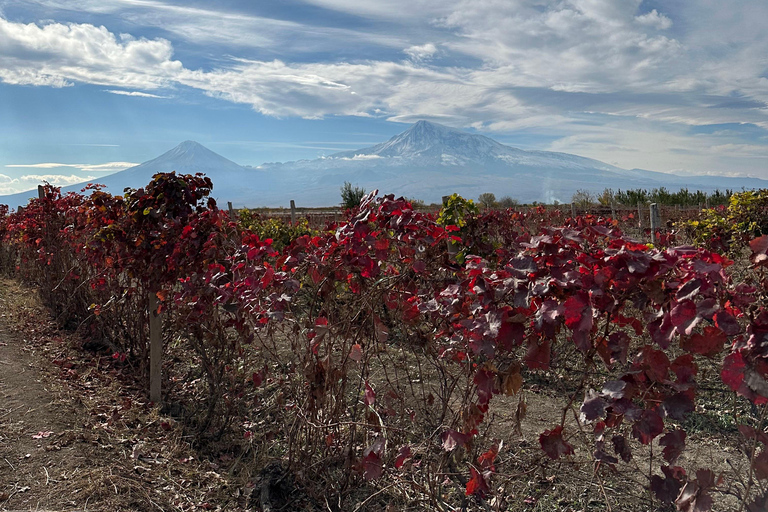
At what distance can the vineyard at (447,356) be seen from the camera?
4.80ft

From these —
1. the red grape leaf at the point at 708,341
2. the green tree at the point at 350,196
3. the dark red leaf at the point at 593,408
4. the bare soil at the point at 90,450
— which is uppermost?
the green tree at the point at 350,196

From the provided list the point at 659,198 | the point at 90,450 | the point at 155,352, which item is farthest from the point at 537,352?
the point at 659,198

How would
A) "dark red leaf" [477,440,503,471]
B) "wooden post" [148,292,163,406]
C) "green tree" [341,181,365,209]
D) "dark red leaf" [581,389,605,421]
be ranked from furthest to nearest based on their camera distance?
1. "green tree" [341,181,365,209]
2. "wooden post" [148,292,163,406]
3. "dark red leaf" [477,440,503,471]
4. "dark red leaf" [581,389,605,421]

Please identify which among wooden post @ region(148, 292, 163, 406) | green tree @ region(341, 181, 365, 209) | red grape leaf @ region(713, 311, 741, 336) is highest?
green tree @ region(341, 181, 365, 209)

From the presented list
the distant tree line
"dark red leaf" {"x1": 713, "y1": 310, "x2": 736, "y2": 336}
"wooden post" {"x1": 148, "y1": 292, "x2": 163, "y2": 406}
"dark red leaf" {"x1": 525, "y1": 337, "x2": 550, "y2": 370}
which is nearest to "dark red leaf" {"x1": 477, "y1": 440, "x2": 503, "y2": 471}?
"dark red leaf" {"x1": 525, "y1": 337, "x2": 550, "y2": 370}

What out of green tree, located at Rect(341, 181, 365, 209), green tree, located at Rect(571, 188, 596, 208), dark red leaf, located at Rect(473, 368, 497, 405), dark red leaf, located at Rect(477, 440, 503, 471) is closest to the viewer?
dark red leaf, located at Rect(473, 368, 497, 405)

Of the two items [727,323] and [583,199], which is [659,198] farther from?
[727,323]

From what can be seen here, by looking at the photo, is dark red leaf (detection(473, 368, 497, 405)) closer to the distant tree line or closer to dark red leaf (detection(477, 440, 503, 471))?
dark red leaf (detection(477, 440, 503, 471))

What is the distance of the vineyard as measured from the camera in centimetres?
146

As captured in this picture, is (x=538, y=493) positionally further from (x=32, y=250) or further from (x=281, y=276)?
(x=32, y=250)

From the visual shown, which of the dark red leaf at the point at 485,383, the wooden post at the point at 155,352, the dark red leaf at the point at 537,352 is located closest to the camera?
the dark red leaf at the point at 537,352

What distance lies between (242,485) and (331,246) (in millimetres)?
1550

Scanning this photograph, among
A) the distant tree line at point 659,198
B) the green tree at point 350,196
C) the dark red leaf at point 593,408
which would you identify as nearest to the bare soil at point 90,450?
the dark red leaf at point 593,408

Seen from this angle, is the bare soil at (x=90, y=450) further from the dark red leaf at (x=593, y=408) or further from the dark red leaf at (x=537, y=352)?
the dark red leaf at (x=593, y=408)
